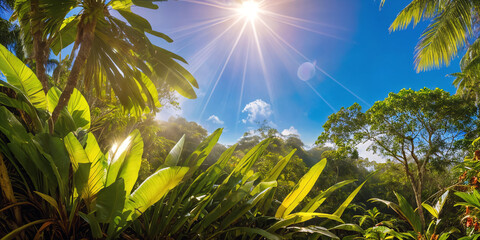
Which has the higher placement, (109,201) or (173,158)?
(173,158)

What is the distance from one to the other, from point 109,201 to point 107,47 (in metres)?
2.92

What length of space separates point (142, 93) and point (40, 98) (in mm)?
2530

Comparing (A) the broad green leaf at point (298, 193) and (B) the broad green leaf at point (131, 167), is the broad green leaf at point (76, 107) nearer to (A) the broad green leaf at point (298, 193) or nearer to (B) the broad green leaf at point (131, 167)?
(B) the broad green leaf at point (131, 167)

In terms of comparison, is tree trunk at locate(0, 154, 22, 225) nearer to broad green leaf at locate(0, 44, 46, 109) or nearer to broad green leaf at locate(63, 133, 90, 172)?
broad green leaf at locate(63, 133, 90, 172)

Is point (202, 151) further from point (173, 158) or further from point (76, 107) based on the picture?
point (76, 107)

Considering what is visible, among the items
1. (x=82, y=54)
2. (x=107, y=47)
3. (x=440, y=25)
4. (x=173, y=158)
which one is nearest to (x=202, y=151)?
(x=173, y=158)

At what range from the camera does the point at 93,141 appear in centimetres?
65

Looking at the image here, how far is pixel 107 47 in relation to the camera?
2.73 metres

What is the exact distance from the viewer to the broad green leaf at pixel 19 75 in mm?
822

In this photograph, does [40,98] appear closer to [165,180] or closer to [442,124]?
[165,180]

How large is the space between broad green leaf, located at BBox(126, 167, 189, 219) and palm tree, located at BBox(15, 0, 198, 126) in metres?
1.17

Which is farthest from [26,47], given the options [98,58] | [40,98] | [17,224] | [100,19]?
[17,224]

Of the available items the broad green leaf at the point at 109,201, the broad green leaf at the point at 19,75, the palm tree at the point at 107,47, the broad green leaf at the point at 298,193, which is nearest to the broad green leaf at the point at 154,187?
the broad green leaf at the point at 109,201

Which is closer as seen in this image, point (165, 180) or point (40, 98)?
point (165, 180)
